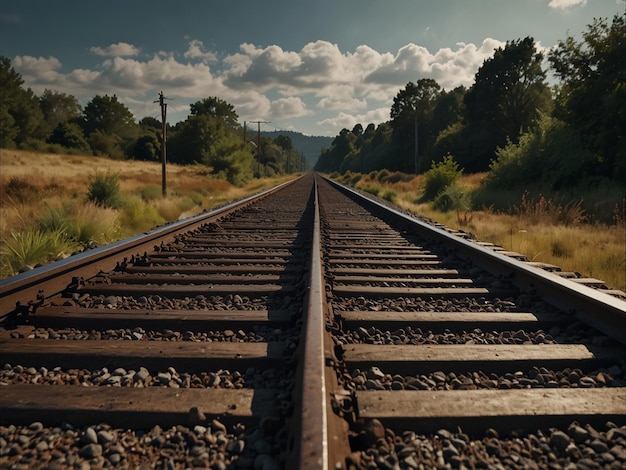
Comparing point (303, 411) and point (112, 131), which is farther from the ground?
point (112, 131)

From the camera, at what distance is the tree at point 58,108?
98188 mm

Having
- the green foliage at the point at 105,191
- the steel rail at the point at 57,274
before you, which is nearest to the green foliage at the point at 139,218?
the green foliage at the point at 105,191

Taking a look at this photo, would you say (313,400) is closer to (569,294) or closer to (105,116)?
(569,294)

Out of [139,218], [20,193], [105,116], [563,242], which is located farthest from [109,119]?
[563,242]

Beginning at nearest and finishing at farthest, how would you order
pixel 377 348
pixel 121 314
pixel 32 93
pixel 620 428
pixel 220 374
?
1. pixel 620 428
2. pixel 220 374
3. pixel 377 348
4. pixel 121 314
5. pixel 32 93

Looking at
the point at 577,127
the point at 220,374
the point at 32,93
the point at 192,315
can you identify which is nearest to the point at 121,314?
the point at 192,315

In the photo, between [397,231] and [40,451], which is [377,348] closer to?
[40,451]

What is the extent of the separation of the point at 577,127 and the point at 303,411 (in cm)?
1720

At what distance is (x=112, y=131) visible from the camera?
98.4 meters

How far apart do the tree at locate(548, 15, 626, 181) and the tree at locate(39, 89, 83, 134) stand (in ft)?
346

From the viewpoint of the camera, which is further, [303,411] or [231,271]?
[231,271]

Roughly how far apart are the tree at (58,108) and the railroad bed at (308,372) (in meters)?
111

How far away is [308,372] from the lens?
1.79m

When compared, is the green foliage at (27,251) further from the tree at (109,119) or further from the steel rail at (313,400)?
the tree at (109,119)
